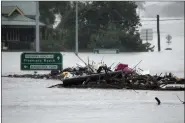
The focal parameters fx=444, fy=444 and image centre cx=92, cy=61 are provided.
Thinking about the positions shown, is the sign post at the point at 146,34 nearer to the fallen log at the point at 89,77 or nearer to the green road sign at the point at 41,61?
the green road sign at the point at 41,61

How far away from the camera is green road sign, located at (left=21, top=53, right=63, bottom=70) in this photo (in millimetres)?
15516

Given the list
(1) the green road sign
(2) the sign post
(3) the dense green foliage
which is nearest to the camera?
(1) the green road sign

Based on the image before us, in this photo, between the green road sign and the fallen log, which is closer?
the fallen log

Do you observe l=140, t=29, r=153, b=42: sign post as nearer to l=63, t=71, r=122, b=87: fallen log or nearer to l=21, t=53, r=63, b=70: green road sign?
l=21, t=53, r=63, b=70: green road sign

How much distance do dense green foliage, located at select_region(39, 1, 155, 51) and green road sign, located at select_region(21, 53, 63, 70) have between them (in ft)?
14.6

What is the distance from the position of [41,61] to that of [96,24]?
5836 mm

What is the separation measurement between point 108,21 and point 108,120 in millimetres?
13941

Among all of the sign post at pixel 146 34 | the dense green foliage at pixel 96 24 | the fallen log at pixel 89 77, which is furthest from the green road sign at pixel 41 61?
the sign post at pixel 146 34

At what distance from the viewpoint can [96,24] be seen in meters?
20.8

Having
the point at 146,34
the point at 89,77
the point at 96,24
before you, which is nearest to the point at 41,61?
the point at 89,77

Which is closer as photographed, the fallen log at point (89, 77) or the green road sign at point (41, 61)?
the fallen log at point (89, 77)

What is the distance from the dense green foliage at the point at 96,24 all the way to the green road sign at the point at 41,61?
4.45 meters

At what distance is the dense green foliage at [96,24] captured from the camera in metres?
20.6

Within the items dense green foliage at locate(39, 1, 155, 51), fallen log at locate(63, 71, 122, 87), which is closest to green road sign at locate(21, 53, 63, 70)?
fallen log at locate(63, 71, 122, 87)
